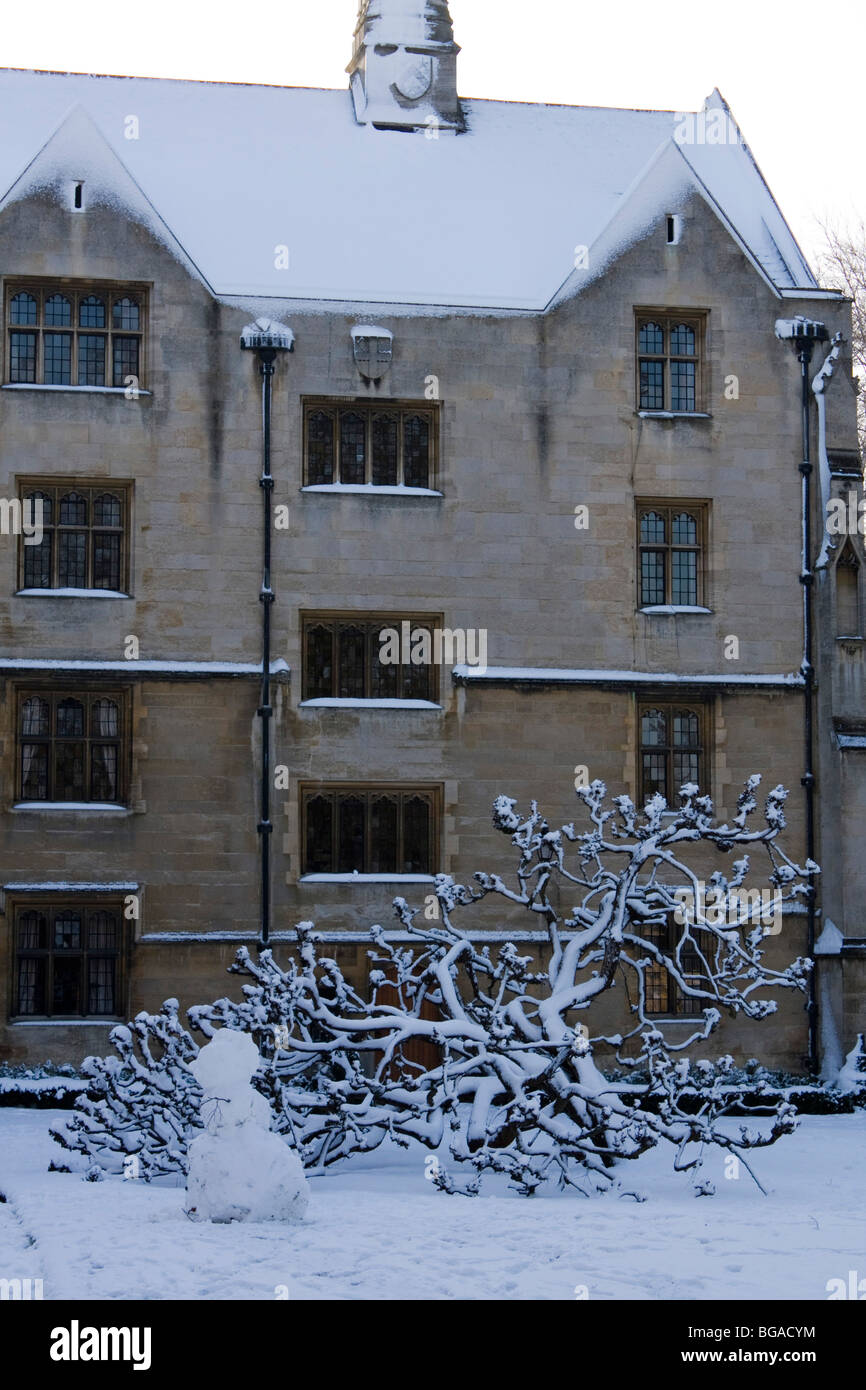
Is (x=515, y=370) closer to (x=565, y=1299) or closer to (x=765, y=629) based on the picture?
(x=765, y=629)

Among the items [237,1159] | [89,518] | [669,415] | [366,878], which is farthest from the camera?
[669,415]

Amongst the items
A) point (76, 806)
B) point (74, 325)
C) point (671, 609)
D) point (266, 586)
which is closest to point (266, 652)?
point (266, 586)

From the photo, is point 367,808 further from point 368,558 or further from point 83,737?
point 83,737

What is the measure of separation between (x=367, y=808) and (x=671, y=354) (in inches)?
340

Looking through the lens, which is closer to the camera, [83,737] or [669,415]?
[83,737]

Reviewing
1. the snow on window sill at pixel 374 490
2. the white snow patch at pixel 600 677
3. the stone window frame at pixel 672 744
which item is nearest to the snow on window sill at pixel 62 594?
the snow on window sill at pixel 374 490

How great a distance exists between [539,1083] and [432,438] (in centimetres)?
1299

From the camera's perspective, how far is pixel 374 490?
27.7 meters

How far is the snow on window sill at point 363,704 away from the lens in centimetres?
2733

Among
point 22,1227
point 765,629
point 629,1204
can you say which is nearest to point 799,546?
point 765,629

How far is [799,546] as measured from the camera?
28625mm

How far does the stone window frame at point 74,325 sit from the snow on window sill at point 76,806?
612 centimetres

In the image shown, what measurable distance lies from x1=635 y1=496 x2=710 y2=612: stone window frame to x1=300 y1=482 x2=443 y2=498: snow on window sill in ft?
10.6

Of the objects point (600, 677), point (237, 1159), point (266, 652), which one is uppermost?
point (266, 652)
